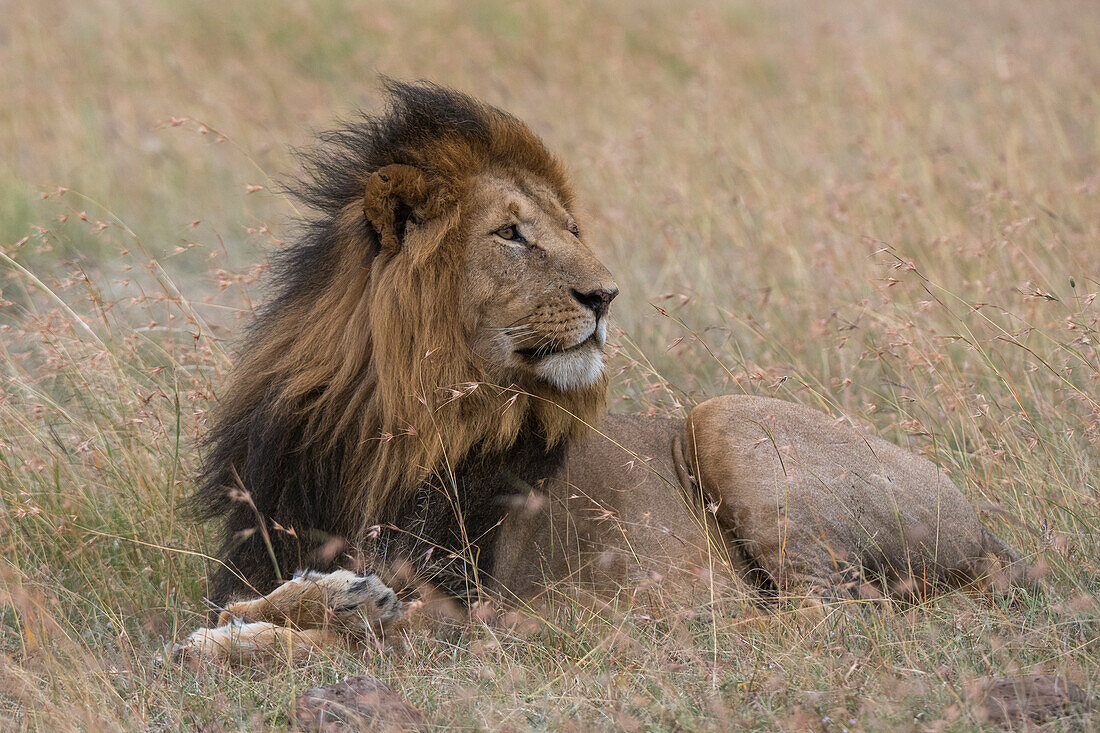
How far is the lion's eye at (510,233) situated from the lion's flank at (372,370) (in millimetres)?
129

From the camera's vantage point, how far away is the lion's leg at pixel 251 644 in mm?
3352

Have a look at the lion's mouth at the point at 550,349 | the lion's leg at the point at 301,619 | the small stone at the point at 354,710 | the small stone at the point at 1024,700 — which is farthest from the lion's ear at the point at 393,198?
the small stone at the point at 1024,700

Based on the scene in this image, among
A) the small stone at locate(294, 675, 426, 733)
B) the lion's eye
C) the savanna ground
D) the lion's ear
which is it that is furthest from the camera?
the lion's eye

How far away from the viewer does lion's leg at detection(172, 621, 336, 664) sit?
3352mm

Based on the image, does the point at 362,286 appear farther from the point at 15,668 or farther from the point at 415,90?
the point at 15,668

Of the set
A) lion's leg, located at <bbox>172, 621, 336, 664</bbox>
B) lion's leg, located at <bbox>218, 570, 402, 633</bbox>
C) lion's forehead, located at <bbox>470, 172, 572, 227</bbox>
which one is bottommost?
lion's leg, located at <bbox>172, 621, 336, 664</bbox>

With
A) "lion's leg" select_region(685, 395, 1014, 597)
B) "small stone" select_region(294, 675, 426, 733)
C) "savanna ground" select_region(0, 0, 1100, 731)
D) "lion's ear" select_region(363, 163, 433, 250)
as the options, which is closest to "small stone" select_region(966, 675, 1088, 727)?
"savanna ground" select_region(0, 0, 1100, 731)

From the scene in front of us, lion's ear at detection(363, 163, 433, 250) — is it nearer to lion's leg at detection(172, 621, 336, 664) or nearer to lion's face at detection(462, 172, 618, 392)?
lion's face at detection(462, 172, 618, 392)

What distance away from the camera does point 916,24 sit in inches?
559

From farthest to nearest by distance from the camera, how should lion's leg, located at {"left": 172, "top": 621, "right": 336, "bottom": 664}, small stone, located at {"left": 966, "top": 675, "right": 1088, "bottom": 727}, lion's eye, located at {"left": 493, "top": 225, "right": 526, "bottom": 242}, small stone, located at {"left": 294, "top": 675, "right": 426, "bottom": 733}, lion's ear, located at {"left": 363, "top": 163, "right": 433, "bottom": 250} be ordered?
lion's eye, located at {"left": 493, "top": 225, "right": 526, "bottom": 242} < lion's ear, located at {"left": 363, "top": 163, "right": 433, "bottom": 250} < lion's leg, located at {"left": 172, "top": 621, "right": 336, "bottom": 664} < small stone, located at {"left": 294, "top": 675, "right": 426, "bottom": 733} < small stone, located at {"left": 966, "top": 675, "right": 1088, "bottom": 727}

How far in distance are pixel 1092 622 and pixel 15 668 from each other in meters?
3.04

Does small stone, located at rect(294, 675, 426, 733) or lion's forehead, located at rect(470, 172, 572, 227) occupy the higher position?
lion's forehead, located at rect(470, 172, 572, 227)

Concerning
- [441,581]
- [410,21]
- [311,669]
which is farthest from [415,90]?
[410,21]

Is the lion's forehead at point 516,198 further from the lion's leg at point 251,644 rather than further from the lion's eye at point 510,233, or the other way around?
the lion's leg at point 251,644
